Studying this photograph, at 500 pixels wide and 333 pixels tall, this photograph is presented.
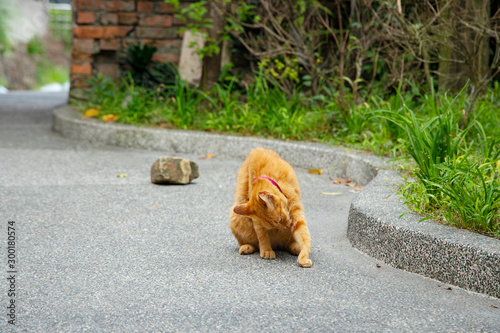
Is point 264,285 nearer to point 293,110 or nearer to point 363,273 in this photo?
point 363,273

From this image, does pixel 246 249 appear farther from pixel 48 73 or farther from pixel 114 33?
pixel 48 73

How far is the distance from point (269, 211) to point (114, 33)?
614 centimetres

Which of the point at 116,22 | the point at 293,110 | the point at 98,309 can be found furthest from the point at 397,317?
the point at 116,22

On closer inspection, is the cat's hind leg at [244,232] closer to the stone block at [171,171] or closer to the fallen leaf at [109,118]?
the stone block at [171,171]

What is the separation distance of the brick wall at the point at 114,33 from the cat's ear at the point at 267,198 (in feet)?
19.3

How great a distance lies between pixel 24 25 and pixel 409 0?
18.6 meters

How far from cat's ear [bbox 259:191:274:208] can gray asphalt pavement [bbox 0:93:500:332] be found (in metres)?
0.36

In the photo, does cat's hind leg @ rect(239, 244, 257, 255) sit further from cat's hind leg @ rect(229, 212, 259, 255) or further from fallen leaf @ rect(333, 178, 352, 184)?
fallen leaf @ rect(333, 178, 352, 184)

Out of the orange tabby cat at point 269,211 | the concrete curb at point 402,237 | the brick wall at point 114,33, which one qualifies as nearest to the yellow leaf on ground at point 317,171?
the concrete curb at point 402,237

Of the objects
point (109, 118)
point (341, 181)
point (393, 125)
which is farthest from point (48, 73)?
point (393, 125)

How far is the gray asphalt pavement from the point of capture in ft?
7.13

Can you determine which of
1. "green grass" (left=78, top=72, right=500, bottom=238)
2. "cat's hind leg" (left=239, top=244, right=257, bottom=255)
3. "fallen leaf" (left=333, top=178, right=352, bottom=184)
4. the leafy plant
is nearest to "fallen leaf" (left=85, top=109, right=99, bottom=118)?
"green grass" (left=78, top=72, right=500, bottom=238)

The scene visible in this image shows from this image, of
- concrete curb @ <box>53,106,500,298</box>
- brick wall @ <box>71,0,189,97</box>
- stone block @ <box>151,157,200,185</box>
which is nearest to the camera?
concrete curb @ <box>53,106,500,298</box>

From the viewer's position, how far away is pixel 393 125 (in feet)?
15.9
